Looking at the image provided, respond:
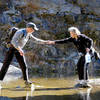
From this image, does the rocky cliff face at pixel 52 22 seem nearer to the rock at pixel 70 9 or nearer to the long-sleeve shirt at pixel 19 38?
the rock at pixel 70 9

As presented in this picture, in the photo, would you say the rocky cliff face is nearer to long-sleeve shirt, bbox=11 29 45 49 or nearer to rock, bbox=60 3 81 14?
rock, bbox=60 3 81 14

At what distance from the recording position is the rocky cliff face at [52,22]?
Result: 12.3 meters

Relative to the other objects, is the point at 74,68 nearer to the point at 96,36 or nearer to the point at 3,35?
the point at 96,36

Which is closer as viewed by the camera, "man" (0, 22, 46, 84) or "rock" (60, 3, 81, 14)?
"man" (0, 22, 46, 84)

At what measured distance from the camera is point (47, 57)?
12.5m

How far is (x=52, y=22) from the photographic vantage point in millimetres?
14234

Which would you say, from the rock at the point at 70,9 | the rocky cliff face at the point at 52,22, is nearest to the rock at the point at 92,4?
the rocky cliff face at the point at 52,22

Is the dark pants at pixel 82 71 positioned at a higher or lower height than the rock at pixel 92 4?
lower

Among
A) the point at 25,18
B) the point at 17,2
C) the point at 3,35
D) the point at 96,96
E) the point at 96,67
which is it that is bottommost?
the point at 96,67

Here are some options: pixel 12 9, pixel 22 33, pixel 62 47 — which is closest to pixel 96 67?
pixel 62 47

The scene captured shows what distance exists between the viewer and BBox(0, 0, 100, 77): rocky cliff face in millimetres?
12344

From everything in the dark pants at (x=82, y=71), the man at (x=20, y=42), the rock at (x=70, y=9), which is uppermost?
the rock at (x=70, y=9)

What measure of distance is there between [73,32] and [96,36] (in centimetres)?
821

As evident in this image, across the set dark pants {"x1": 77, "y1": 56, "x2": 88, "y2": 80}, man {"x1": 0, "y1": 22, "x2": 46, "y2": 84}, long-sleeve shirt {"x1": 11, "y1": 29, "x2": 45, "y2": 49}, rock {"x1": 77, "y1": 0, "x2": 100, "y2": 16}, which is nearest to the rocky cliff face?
rock {"x1": 77, "y1": 0, "x2": 100, "y2": 16}
